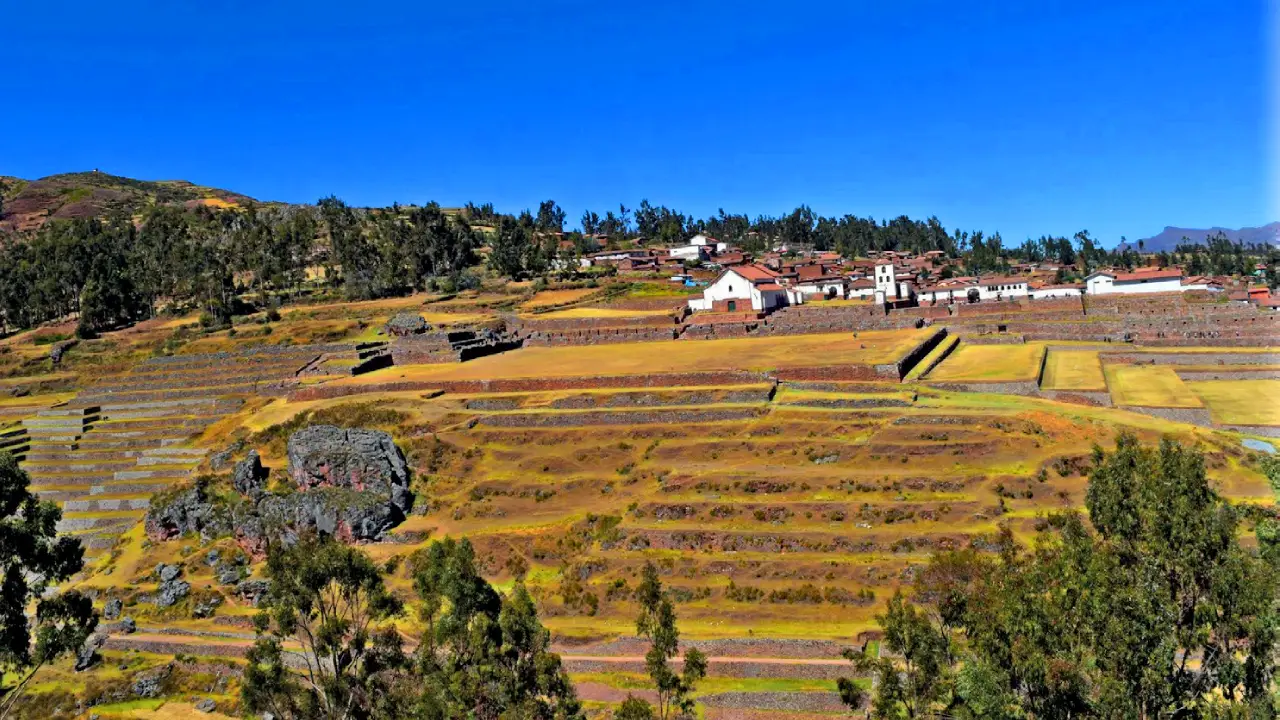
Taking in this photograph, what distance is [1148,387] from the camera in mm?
37906

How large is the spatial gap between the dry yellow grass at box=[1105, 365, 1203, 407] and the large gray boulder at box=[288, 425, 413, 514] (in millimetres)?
30073

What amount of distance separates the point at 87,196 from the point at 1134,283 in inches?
6442

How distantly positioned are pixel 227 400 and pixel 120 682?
22421 mm

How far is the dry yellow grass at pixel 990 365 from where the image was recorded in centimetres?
3694

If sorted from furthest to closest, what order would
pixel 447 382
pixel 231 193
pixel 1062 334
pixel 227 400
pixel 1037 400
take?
Result: pixel 231 193, pixel 1062 334, pixel 227 400, pixel 447 382, pixel 1037 400

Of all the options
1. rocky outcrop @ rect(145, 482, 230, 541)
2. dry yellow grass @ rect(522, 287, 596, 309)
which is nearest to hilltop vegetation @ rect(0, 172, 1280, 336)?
dry yellow grass @ rect(522, 287, 596, 309)

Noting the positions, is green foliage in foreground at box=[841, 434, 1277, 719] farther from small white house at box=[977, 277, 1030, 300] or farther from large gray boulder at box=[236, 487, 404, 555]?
small white house at box=[977, 277, 1030, 300]

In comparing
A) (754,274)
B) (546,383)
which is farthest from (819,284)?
(546,383)

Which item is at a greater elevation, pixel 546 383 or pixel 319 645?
pixel 546 383

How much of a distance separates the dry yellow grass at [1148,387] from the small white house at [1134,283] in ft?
101

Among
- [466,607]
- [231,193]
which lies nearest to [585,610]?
[466,607]

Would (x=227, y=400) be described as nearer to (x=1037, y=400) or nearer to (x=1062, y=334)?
(x=1037, y=400)

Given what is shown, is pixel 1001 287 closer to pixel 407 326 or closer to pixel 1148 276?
pixel 1148 276

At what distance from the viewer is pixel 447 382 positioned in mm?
40906
